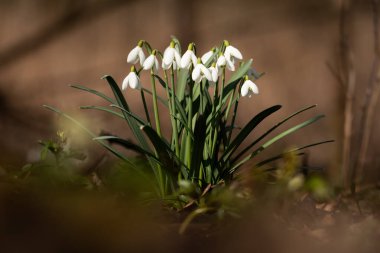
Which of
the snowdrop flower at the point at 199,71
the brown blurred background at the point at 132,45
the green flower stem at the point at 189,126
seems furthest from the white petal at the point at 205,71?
the brown blurred background at the point at 132,45

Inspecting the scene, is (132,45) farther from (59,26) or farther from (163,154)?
(163,154)

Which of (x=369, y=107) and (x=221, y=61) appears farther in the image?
(x=369, y=107)

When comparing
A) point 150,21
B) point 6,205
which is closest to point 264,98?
point 150,21

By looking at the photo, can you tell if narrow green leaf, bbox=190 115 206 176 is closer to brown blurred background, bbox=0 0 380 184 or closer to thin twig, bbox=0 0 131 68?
brown blurred background, bbox=0 0 380 184

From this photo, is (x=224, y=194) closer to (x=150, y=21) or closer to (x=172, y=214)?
(x=172, y=214)

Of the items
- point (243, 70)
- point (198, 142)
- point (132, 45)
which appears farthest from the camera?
point (132, 45)

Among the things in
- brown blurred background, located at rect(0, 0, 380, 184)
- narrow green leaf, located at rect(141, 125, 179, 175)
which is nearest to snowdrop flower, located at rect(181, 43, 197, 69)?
narrow green leaf, located at rect(141, 125, 179, 175)

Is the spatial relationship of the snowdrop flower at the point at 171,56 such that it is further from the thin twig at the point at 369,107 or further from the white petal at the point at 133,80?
the thin twig at the point at 369,107

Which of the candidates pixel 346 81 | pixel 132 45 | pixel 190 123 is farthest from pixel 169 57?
pixel 346 81

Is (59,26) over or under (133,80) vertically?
over
